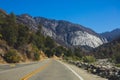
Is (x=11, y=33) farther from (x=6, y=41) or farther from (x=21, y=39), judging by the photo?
(x=21, y=39)

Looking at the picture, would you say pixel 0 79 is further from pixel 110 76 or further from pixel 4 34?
pixel 4 34

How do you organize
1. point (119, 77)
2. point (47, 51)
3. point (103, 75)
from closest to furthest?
1. point (119, 77)
2. point (103, 75)
3. point (47, 51)

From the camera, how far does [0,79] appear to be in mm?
17797

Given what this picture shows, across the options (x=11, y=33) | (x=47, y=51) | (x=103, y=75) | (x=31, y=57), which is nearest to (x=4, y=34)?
(x=11, y=33)

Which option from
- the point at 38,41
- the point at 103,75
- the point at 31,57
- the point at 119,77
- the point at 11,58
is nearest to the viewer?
the point at 119,77

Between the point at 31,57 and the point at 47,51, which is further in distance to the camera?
the point at 47,51

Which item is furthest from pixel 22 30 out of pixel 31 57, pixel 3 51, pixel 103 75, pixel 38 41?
pixel 103 75

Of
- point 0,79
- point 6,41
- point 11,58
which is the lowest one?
point 0,79

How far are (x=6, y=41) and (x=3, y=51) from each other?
31.6ft

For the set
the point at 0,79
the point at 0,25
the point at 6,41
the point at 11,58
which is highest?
the point at 0,25

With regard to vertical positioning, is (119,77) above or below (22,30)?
below

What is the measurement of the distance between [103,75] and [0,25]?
236 feet

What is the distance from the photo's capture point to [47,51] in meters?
193

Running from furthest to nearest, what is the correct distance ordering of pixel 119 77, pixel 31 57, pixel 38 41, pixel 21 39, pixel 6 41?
pixel 38 41 < pixel 31 57 < pixel 21 39 < pixel 6 41 < pixel 119 77
